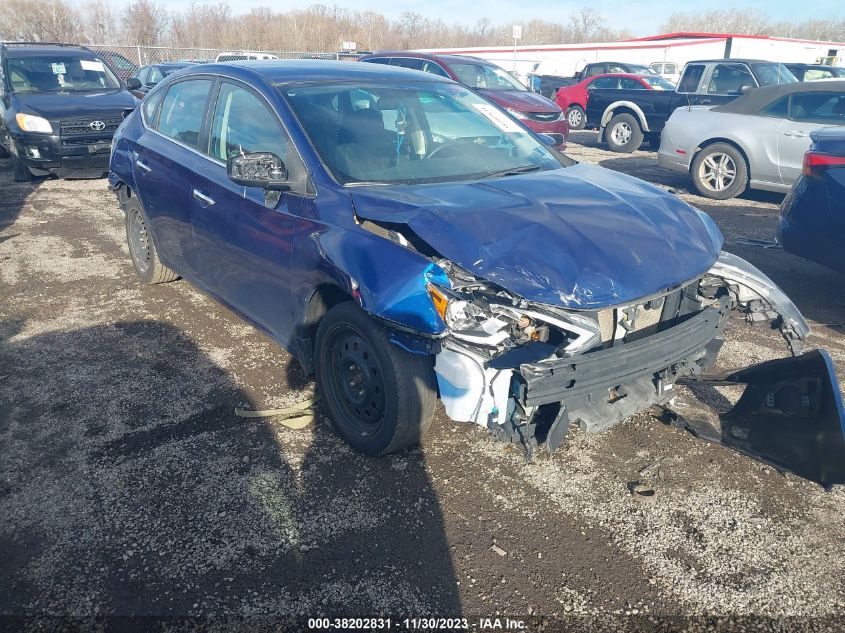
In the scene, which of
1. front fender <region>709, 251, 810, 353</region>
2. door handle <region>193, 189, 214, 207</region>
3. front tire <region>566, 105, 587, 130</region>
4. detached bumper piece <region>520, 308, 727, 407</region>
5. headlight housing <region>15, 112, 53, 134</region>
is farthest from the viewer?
front tire <region>566, 105, 587, 130</region>

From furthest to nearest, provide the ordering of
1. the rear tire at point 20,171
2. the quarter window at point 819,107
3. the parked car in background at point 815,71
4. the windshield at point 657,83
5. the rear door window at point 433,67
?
1. the windshield at point 657,83
2. the parked car in background at point 815,71
3. the rear door window at point 433,67
4. the rear tire at point 20,171
5. the quarter window at point 819,107

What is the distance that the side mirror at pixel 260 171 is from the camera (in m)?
3.25

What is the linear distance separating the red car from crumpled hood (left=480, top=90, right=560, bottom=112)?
380 cm

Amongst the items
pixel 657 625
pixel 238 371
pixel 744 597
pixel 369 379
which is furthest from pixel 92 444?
pixel 744 597

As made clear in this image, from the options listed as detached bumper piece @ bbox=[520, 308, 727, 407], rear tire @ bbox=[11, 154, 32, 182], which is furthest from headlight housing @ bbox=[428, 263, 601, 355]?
rear tire @ bbox=[11, 154, 32, 182]

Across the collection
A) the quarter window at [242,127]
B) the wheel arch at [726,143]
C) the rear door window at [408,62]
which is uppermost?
the rear door window at [408,62]

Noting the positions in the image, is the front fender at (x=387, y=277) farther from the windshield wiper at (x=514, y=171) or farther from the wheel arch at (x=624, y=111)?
the wheel arch at (x=624, y=111)

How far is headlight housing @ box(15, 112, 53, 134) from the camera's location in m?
9.23

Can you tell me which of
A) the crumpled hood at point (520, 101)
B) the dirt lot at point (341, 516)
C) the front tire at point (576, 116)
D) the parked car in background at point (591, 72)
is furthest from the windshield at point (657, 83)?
the dirt lot at point (341, 516)

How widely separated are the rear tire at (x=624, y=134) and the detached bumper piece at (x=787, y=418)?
37.5 feet

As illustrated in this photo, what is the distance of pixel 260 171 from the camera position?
3271 mm

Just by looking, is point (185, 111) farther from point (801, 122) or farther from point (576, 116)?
point (576, 116)

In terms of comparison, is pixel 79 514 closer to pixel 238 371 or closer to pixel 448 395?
pixel 238 371

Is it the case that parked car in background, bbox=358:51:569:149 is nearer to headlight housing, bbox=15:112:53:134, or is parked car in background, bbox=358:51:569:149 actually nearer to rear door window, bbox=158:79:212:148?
headlight housing, bbox=15:112:53:134
